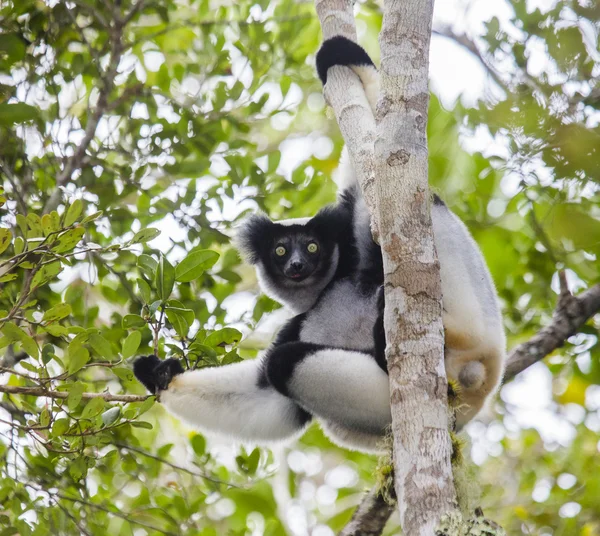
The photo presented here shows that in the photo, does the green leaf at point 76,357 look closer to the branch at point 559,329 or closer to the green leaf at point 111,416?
the green leaf at point 111,416

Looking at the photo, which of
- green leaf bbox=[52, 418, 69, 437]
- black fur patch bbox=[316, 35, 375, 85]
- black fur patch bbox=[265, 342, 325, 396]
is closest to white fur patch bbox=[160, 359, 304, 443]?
black fur patch bbox=[265, 342, 325, 396]

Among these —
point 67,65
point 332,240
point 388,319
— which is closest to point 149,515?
point 332,240

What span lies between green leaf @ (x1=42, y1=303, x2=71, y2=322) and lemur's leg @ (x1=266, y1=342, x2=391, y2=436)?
3.78ft

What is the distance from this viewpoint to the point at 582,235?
193 centimetres

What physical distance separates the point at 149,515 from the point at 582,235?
9.90ft

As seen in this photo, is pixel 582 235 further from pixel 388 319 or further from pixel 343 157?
pixel 343 157

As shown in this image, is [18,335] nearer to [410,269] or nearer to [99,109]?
[410,269]

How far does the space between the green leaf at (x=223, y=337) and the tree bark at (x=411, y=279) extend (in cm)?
96

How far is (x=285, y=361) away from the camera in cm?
337

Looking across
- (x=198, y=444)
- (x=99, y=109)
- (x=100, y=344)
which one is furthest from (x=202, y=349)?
(x=99, y=109)

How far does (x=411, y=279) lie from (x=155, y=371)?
1.64 meters

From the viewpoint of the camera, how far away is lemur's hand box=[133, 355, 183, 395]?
3.37 meters

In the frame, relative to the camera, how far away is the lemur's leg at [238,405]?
3.56 meters

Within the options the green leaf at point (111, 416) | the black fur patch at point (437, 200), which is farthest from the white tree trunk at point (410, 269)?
the green leaf at point (111, 416)
